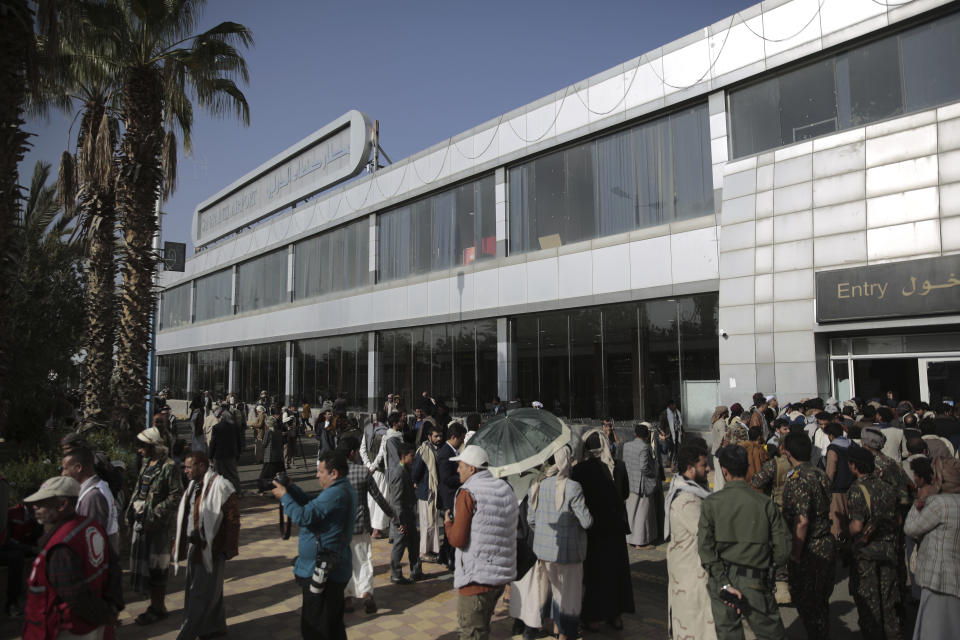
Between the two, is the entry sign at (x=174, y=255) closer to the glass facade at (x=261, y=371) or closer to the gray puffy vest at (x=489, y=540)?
the gray puffy vest at (x=489, y=540)

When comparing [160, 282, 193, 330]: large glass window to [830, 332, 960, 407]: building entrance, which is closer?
[830, 332, 960, 407]: building entrance

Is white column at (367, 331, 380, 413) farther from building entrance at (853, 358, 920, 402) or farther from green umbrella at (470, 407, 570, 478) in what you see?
green umbrella at (470, 407, 570, 478)

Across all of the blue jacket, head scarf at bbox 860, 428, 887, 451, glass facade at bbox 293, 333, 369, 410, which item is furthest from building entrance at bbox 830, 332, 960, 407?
glass facade at bbox 293, 333, 369, 410

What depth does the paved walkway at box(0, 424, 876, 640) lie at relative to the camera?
6129mm

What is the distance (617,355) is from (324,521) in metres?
13.9

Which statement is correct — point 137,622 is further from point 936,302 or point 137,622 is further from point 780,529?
point 936,302

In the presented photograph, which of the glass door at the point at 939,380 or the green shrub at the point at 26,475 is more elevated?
the glass door at the point at 939,380

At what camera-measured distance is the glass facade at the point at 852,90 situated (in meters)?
12.8

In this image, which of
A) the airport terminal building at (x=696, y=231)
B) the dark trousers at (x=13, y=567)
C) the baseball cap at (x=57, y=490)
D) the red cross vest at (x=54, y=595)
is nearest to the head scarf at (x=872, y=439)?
the red cross vest at (x=54, y=595)

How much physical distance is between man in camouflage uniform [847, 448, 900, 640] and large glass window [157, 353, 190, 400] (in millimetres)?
46464

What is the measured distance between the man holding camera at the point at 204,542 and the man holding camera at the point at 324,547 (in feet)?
4.14

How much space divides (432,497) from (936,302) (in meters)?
11.1

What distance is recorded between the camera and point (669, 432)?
1483 centimetres

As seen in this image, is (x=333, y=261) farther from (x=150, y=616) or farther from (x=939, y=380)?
(x=939, y=380)
